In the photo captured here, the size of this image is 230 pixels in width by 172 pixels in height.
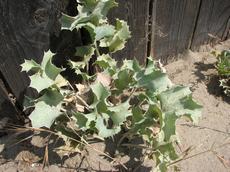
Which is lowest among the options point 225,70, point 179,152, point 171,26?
point 179,152

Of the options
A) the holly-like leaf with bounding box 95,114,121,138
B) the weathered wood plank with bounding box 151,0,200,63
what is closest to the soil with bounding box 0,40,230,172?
the holly-like leaf with bounding box 95,114,121,138

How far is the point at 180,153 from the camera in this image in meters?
1.96

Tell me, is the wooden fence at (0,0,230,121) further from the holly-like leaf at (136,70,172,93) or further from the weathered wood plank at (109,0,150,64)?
the holly-like leaf at (136,70,172,93)

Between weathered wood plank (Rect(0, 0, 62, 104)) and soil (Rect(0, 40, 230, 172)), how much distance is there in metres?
0.39

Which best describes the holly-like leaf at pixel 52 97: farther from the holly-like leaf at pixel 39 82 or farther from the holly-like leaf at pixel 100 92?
the holly-like leaf at pixel 100 92

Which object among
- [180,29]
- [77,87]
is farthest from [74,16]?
[180,29]

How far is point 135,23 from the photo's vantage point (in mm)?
1961

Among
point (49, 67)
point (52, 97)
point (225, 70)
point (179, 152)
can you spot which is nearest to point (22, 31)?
point (49, 67)

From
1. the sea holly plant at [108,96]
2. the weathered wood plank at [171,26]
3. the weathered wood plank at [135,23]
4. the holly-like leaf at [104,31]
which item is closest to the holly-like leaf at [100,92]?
the sea holly plant at [108,96]

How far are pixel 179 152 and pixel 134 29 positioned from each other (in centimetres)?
72

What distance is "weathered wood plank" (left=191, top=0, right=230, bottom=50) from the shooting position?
2.18m

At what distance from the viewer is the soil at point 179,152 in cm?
192

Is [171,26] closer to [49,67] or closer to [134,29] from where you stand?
[134,29]

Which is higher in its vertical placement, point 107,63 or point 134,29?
point 134,29
